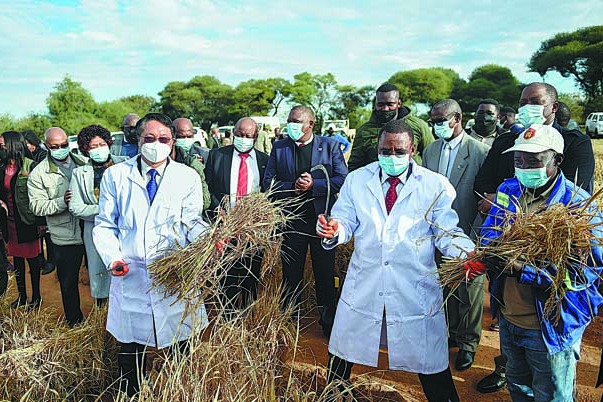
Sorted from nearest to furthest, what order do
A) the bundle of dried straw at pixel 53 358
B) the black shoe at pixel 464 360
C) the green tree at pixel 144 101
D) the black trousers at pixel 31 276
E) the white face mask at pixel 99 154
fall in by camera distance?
the bundle of dried straw at pixel 53 358
the black shoe at pixel 464 360
the white face mask at pixel 99 154
the black trousers at pixel 31 276
the green tree at pixel 144 101

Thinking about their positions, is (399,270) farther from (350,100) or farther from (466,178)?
(350,100)

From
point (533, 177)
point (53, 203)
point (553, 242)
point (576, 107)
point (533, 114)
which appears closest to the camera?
point (553, 242)

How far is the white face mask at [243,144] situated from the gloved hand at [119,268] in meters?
1.81

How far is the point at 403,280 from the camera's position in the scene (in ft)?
8.30

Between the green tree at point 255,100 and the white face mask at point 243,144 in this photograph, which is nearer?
the white face mask at point 243,144

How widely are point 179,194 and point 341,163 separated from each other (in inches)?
65.6

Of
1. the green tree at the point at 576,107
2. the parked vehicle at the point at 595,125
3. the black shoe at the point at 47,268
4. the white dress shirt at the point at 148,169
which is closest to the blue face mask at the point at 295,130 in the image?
the white dress shirt at the point at 148,169

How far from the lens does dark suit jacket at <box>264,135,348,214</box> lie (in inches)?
155

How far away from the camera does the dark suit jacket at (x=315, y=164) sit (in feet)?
12.9

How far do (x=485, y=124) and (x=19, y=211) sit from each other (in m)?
4.84

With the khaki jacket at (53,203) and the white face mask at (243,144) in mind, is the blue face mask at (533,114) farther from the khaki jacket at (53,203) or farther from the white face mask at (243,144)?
the khaki jacket at (53,203)

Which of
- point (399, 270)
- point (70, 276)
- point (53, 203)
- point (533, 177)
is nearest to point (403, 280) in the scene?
point (399, 270)

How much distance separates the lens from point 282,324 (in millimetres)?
3125

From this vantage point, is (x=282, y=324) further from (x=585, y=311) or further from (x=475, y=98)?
(x=475, y=98)
